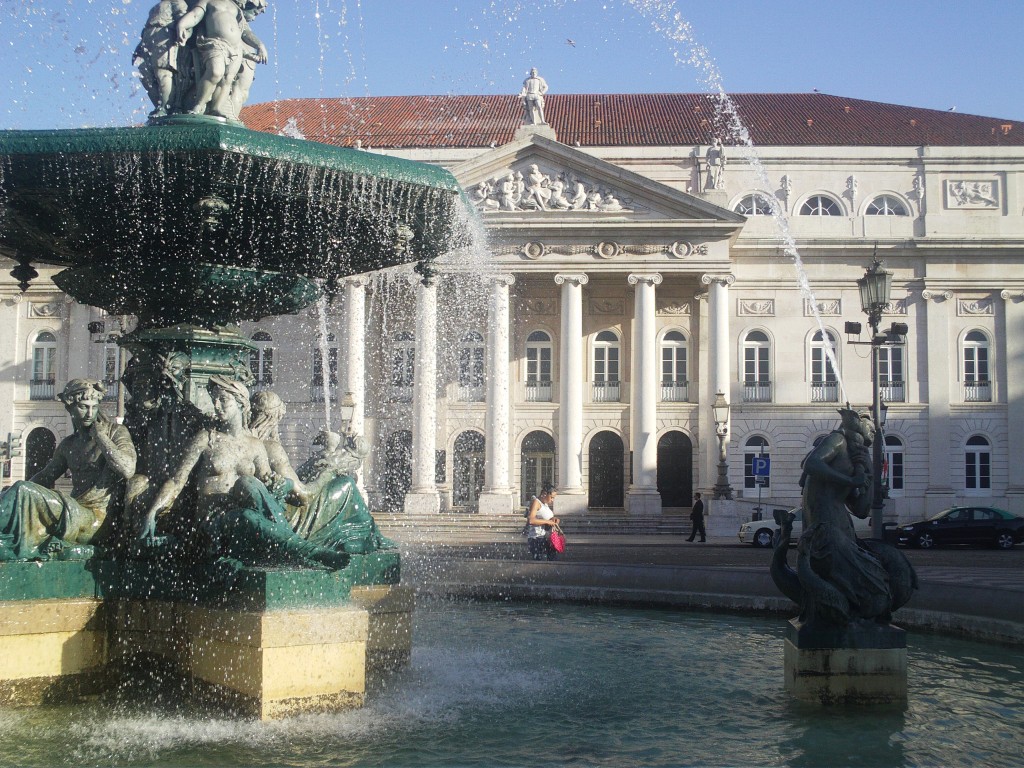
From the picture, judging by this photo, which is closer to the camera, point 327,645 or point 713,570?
point 327,645

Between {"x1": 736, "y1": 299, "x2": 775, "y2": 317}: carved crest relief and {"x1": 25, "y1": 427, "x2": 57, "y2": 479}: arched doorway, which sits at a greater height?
{"x1": 736, "y1": 299, "x2": 775, "y2": 317}: carved crest relief

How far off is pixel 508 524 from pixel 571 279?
10.2 metres

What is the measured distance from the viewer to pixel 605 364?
43500mm

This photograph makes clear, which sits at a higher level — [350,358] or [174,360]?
[350,358]

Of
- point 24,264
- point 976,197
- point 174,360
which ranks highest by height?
point 976,197

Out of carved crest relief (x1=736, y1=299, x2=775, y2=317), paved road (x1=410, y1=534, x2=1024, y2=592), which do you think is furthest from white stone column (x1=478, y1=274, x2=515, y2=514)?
carved crest relief (x1=736, y1=299, x2=775, y2=317)

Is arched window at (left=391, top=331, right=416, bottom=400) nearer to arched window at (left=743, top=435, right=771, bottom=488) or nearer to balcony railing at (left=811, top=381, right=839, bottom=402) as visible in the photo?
arched window at (left=743, top=435, right=771, bottom=488)

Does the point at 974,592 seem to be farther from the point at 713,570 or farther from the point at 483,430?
the point at 483,430

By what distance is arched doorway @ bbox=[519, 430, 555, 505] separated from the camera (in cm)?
4306

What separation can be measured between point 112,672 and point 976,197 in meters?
42.7

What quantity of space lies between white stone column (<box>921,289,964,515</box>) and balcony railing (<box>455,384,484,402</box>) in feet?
57.8

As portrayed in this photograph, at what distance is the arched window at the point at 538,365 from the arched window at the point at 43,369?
19375 mm

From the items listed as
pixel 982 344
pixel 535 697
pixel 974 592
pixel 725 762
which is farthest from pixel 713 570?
pixel 982 344

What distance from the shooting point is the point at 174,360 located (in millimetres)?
7805
